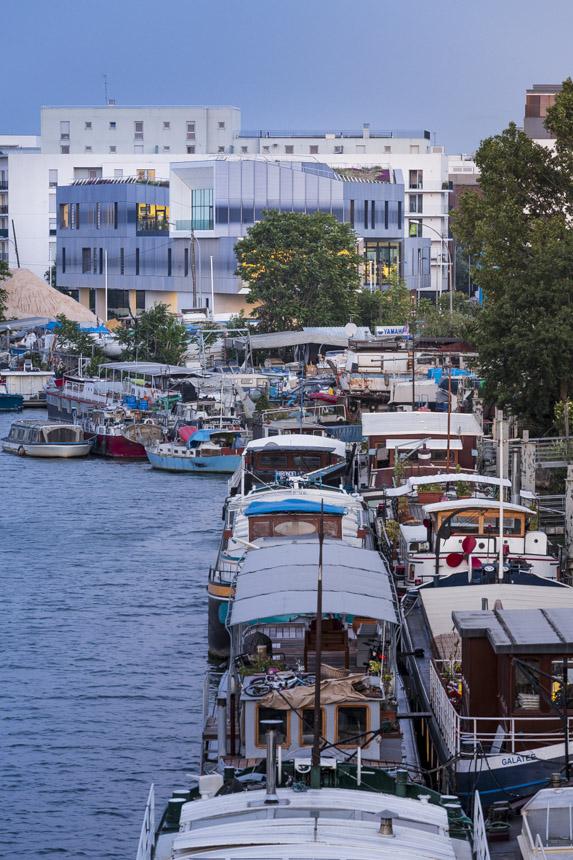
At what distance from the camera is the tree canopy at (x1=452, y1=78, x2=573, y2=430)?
40.7m

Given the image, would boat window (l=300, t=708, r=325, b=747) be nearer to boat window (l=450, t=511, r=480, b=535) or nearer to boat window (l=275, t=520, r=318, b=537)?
boat window (l=275, t=520, r=318, b=537)

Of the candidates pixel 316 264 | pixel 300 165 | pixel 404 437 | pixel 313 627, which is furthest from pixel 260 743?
pixel 300 165

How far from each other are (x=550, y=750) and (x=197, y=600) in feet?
60.8

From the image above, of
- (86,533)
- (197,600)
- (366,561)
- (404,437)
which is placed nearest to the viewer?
(366,561)

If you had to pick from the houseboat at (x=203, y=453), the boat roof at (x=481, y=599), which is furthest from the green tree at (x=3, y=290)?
the boat roof at (x=481, y=599)

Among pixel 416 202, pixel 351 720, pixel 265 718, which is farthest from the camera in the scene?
pixel 416 202

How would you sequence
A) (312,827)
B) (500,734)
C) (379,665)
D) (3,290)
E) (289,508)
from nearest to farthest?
(312,827)
(500,734)
(379,665)
(289,508)
(3,290)

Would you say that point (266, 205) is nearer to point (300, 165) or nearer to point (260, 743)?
point (300, 165)

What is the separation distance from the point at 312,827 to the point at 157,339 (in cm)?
6703

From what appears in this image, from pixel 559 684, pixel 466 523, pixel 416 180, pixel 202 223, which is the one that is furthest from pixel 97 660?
pixel 416 180

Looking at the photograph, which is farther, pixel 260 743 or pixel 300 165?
pixel 300 165

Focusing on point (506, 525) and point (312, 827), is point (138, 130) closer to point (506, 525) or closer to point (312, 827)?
point (506, 525)

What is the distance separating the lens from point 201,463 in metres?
56.2

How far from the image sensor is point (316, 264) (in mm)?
79062
